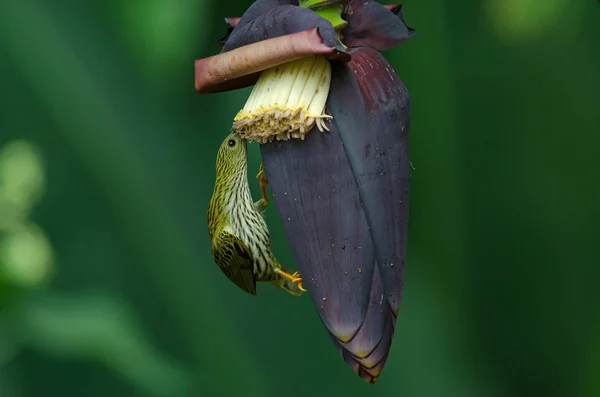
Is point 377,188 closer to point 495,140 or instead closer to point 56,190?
point 495,140

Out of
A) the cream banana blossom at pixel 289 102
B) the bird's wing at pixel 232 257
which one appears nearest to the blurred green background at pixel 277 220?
the bird's wing at pixel 232 257

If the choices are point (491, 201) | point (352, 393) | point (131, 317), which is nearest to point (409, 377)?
point (352, 393)

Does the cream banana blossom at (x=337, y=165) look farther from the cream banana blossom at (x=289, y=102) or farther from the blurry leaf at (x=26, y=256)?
the blurry leaf at (x=26, y=256)

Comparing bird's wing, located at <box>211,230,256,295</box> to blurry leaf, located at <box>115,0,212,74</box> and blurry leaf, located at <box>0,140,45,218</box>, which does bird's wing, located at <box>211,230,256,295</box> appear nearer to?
blurry leaf, located at <box>0,140,45,218</box>

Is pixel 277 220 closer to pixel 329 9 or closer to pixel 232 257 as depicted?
pixel 232 257

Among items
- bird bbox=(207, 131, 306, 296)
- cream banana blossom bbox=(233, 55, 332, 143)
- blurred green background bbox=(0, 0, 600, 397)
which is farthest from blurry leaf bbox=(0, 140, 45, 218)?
cream banana blossom bbox=(233, 55, 332, 143)

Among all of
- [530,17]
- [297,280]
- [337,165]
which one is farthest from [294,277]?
[530,17]
